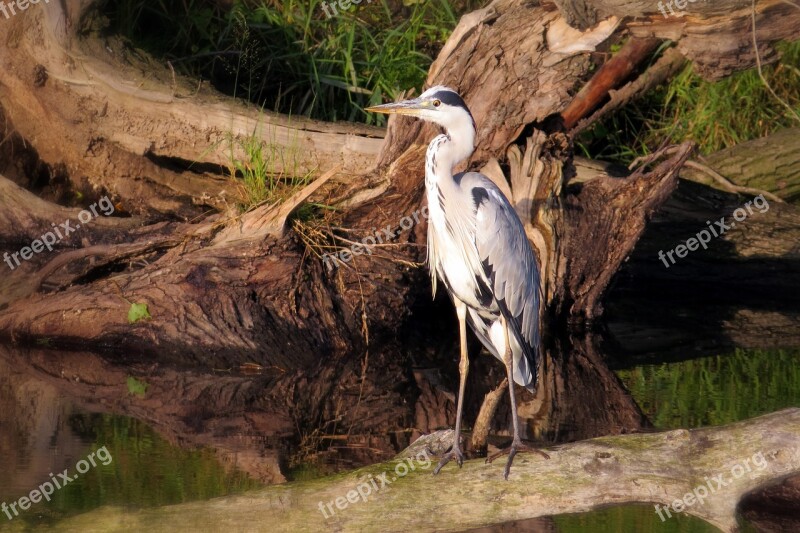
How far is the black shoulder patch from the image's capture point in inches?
185

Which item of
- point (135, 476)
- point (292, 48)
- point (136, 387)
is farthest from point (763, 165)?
point (135, 476)

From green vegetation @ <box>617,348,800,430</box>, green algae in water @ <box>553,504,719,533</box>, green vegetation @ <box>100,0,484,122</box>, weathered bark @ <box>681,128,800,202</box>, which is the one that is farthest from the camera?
green vegetation @ <box>100,0,484,122</box>

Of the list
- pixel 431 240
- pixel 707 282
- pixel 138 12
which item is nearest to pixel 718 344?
pixel 707 282

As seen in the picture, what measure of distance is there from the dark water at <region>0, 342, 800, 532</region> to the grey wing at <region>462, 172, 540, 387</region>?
0.90 m

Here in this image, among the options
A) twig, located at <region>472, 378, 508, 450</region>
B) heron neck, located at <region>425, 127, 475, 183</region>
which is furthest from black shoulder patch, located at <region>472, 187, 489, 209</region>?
twig, located at <region>472, 378, 508, 450</region>

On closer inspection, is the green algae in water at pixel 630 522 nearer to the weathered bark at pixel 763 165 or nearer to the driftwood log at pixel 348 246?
the driftwood log at pixel 348 246

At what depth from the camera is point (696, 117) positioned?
980 centimetres

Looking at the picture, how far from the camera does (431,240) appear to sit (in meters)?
4.88

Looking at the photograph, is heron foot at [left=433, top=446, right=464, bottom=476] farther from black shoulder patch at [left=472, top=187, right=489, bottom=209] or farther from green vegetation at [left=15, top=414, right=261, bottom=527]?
black shoulder patch at [left=472, top=187, right=489, bottom=209]

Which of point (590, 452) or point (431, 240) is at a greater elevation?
point (431, 240)

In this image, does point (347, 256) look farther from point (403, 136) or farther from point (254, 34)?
point (254, 34)

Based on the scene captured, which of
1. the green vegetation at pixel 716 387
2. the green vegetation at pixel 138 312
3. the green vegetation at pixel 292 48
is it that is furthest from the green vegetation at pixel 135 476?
the green vegetation at pixel 292 48

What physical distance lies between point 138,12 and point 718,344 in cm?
602

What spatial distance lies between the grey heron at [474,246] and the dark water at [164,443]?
0.97 metres
